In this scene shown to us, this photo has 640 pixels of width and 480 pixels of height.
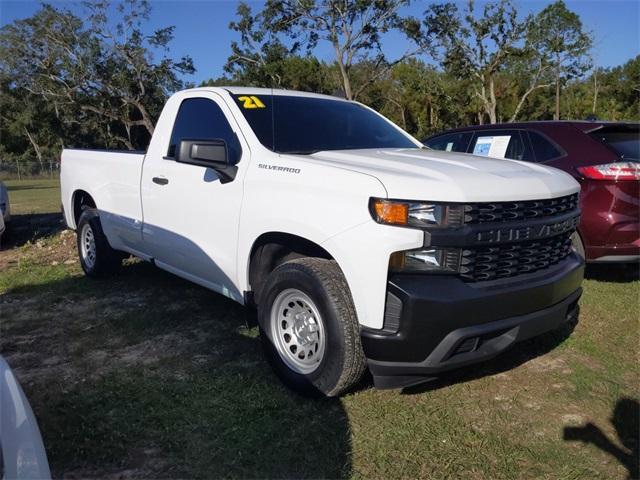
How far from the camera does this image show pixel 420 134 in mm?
37469

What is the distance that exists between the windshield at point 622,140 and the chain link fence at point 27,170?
4220 centimetres

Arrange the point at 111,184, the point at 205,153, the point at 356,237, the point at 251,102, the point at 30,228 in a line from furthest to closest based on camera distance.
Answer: the point at 30,228, the point at 111,184, the point at 251,102, the point at 205,153, the point at 356,237

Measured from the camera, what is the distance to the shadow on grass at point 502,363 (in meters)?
3.52

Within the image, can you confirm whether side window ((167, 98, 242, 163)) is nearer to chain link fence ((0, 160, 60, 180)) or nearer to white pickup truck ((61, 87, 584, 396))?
white pickup truck ((61, 87, 584, 396))

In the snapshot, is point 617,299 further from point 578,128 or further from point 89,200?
point 89,200

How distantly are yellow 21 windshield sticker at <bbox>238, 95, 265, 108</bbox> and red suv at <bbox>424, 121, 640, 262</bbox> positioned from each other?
3.09m

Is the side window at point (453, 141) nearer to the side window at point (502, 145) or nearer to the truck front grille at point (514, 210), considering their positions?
the side window at point (502, 145)

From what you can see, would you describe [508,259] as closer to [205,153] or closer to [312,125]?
[312,125]

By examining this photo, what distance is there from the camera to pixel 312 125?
410cm

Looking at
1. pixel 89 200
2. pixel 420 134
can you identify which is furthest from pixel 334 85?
pixel 89 200

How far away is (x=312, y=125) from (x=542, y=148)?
114 inches

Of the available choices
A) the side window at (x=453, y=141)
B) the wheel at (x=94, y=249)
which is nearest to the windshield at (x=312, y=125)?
the side window at (x=453, y=141)

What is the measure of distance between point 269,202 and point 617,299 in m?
3.73

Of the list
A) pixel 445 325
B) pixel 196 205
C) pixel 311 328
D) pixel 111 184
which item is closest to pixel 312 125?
pixel 196 205
